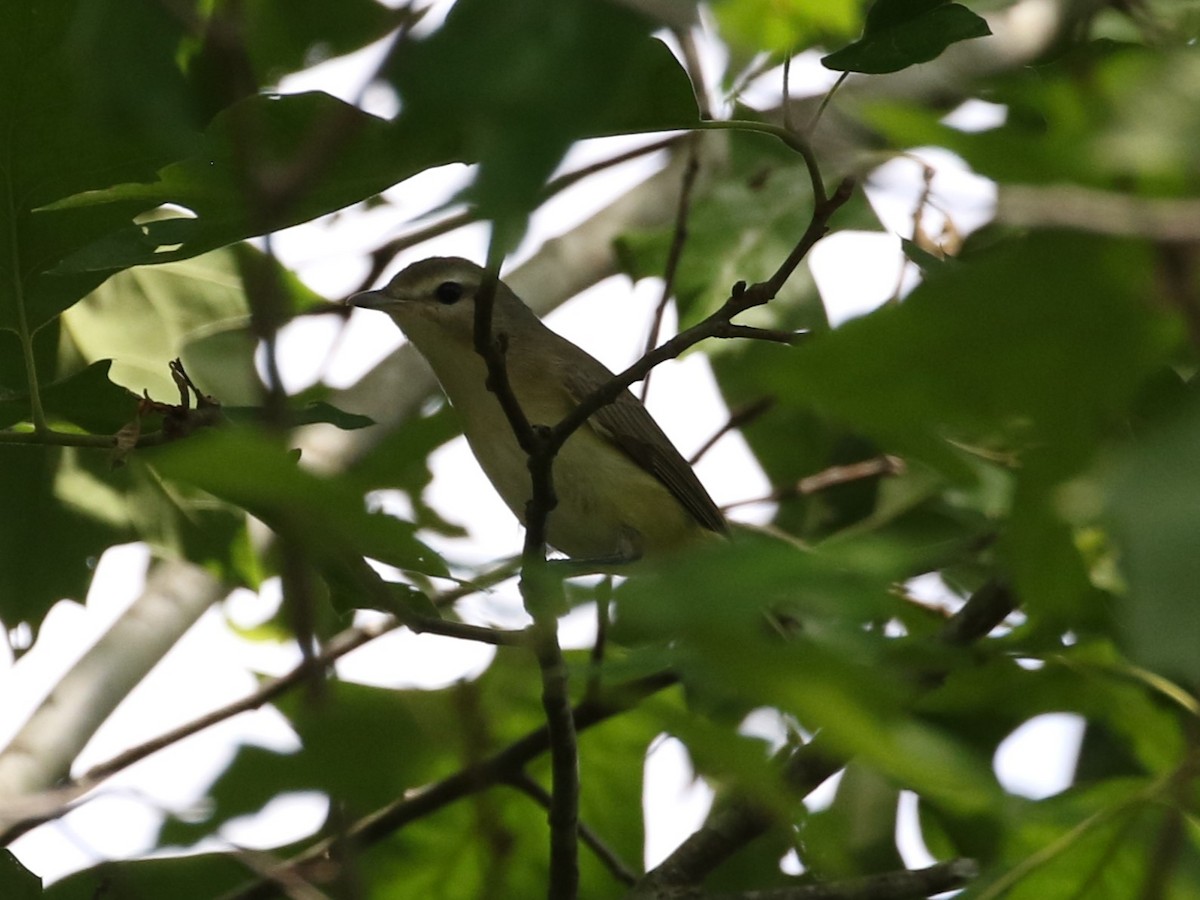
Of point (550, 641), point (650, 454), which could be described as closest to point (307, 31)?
point (650, 454)

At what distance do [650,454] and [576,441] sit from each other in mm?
272

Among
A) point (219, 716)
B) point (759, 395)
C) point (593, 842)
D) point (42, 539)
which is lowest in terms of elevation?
point (593, 842)

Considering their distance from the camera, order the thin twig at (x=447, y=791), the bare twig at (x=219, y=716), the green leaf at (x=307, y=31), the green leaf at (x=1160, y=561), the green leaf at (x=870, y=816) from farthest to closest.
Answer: the green leaf at (x=870, y=816) < the green leaf at (x=307, y=31) < the thin twig at (x=447, y=791) < the bare twig at (x=219, y=716) < the green leaf at (x=1160, y=561)

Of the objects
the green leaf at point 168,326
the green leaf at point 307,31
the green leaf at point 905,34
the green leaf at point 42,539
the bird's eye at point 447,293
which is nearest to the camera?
the green leaf at point 905,34

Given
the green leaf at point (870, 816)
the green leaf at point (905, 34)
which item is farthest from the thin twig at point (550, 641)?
the green leaf at point (870, 816)

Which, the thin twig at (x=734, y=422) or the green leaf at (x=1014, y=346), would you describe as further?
the thin twig at (x=734, y=422)

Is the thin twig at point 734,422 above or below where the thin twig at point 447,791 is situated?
above

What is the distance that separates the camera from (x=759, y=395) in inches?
76.9

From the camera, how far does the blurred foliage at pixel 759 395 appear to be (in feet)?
3.58

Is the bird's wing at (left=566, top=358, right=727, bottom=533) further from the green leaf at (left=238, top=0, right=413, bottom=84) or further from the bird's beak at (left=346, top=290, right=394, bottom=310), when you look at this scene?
the green leaf at (left=238, top=0, right=413, bottom=84)

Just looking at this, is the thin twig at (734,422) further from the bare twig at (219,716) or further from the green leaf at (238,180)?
the green leaf at (238,180)

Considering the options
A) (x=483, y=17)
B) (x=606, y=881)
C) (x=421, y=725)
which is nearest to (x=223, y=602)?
(x=606, y=881)

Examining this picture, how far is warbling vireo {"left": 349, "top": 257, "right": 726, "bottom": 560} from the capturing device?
5.08 m

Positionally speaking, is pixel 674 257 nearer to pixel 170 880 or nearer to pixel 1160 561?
pixel 170 880
